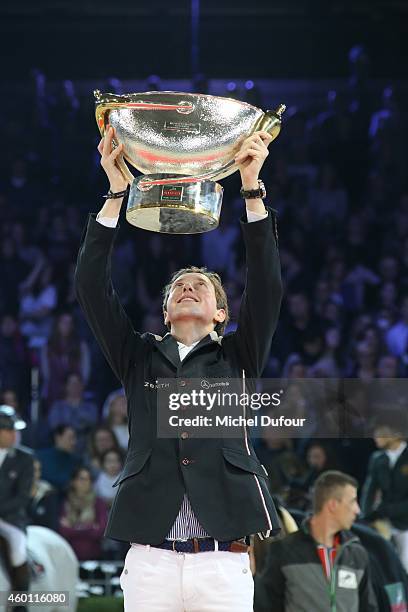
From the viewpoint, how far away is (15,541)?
204 inches

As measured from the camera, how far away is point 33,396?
7.04 metres

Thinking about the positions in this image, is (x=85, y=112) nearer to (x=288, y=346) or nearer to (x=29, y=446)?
(x=288, y=346)

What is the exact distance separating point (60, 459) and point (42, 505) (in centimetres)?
55

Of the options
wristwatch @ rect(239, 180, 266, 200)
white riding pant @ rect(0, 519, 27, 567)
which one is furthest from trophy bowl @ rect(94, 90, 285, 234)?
white riding pant @ rect(0, 519, 27, 567)

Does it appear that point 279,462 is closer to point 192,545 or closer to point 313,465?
point 313,465

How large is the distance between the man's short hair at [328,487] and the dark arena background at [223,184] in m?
1.57

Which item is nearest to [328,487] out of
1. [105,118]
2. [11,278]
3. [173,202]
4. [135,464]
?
[135,464]

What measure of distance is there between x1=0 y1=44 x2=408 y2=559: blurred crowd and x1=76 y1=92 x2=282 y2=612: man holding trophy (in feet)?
9.52

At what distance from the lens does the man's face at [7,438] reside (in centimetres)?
562

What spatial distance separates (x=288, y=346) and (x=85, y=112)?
2.61 m

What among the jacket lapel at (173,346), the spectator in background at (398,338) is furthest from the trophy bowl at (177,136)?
the spectator in background at (398,338)

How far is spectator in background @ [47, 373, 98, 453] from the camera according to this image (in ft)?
20.8

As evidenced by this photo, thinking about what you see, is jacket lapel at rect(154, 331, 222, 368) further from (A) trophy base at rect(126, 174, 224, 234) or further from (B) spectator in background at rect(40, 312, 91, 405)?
(B) spectator in background at rect(40, 312, 91, 405)

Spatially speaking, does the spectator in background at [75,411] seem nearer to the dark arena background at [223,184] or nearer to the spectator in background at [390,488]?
the dark arena background at [223,184]
